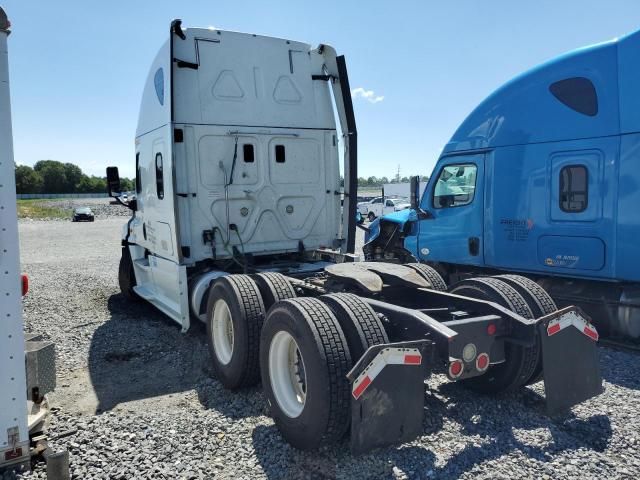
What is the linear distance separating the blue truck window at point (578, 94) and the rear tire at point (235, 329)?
447cm

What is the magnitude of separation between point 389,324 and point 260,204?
3233 mm

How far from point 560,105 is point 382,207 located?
25577 mm

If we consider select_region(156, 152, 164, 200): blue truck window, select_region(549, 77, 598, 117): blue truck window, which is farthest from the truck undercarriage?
select_region(549, 77, 598, 117): blue truck window

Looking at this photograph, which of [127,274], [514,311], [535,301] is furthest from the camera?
[127,274]

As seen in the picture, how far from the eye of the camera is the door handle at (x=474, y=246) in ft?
24.0

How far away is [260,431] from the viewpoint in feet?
12.6

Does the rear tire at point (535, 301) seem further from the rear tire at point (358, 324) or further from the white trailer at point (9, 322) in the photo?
the white trailer at point (9, 322)

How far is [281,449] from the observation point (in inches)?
138

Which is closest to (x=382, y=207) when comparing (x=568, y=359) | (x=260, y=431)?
(x=568, y=359)

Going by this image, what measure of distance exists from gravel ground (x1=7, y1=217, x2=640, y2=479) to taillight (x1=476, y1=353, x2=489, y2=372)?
497 mm

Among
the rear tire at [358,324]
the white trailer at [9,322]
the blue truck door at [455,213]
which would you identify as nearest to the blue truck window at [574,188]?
the blue truck door at [455,213]

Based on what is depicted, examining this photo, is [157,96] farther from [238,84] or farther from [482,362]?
[482,362]

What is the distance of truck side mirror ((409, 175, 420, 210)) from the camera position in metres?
7.87

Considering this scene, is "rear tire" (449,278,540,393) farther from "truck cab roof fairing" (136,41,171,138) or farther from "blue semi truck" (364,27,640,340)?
"truck cab roof fairing" (136,41,171,138)
